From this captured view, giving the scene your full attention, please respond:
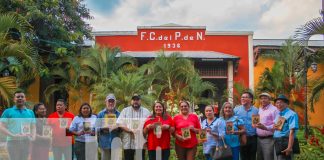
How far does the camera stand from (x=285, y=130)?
7.34 meters

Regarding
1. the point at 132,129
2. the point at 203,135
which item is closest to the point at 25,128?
the point at 132,129

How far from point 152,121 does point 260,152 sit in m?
1.96

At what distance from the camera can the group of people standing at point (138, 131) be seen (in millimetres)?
7523

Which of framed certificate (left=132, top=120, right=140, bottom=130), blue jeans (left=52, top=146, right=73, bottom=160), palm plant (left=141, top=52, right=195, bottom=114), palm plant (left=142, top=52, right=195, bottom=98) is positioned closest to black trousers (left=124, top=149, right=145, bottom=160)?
framed certificate (left=132, top=120, right=140, bottom=130)

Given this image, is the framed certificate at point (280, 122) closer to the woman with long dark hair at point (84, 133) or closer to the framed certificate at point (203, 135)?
the framed certificate at point (203, 135)

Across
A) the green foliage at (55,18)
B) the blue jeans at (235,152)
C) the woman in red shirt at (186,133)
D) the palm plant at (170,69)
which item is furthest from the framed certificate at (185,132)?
the green foliage at (55,18)

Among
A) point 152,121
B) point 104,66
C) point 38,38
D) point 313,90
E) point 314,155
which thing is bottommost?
point 314,155

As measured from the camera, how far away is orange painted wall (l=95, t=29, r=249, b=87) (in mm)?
20844

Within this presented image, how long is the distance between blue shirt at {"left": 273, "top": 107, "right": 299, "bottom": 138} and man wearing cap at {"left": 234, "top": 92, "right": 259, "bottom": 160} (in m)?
0.53

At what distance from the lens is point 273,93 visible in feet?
61.6

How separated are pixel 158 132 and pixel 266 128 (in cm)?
183

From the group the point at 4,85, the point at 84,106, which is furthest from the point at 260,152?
the point at 4,85

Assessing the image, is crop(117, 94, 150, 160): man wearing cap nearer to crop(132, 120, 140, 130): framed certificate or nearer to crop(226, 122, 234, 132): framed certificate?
crop(132, 120, 140, 130): framed certificate

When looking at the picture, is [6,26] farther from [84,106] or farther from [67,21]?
[67,21]
